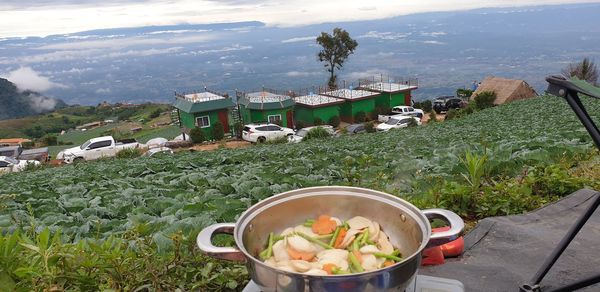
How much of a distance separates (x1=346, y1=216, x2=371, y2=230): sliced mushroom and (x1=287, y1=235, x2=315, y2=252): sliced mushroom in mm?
305

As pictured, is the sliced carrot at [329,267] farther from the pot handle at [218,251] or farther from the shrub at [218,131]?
the shrub at [218,131]

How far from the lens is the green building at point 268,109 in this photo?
123 feet

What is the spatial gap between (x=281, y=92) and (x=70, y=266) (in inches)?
1538

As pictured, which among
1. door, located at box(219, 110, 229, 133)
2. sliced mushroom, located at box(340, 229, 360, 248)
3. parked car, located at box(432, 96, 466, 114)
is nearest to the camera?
sliced mushroom, located at box(340, 229, 360, 248)

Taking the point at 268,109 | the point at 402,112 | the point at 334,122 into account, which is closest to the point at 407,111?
the point at 402,112

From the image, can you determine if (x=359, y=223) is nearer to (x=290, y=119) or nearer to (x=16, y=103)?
(x=290, y=119)

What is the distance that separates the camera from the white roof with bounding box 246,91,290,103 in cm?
3826

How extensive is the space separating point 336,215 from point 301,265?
0.69 meters

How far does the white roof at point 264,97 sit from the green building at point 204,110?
88.6 inches

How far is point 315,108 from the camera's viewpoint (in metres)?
38.9

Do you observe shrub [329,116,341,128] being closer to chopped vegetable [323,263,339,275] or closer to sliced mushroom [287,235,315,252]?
sliced mushroom [287,235,315,252]

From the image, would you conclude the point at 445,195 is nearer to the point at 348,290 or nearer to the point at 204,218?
the point at 204,218

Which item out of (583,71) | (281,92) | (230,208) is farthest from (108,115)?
(230,208)

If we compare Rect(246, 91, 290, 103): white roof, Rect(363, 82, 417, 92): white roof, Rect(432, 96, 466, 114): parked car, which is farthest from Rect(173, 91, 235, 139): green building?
Rect(432, 96, 466, 114): parked car
